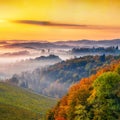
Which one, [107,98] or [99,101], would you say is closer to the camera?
[107,98]

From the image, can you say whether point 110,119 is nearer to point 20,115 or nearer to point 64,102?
point 64,102

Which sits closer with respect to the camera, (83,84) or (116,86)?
(116,86)

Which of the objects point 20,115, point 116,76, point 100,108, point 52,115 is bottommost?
point 20,115

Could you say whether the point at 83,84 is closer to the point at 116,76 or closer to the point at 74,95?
the point at 74,95

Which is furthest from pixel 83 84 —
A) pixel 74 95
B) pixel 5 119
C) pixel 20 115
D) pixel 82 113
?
pixel 20 115

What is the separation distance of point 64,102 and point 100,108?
19.6 metres

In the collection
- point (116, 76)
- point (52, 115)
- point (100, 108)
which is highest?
point (116, 76)

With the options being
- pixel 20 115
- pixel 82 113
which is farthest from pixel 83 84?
pixel 20 115

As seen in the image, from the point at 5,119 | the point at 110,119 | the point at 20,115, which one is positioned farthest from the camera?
the point at 20,115

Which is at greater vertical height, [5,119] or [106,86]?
[106,86]

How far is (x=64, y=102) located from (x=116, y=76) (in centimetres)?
1889

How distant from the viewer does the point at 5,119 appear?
593 feet

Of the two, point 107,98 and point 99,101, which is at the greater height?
point 107,98

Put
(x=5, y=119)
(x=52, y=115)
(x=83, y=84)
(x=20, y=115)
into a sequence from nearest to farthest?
(x=83, y=84) < (x=52, y=115) < (x=5, y=119) < (x=20, y=115)
